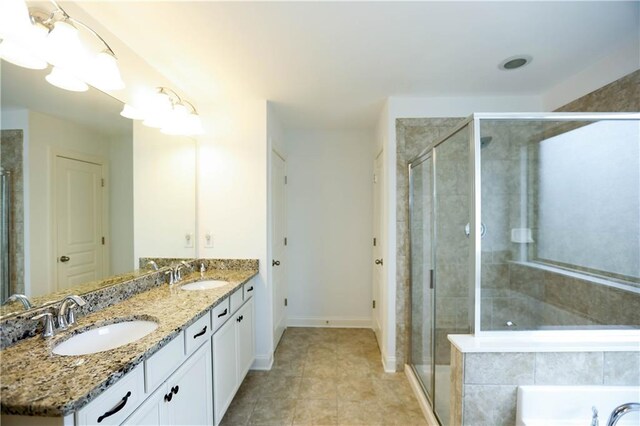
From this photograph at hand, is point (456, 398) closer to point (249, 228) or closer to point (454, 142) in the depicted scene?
point (454, 142)

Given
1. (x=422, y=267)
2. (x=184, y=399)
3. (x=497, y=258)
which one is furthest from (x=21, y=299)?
(x=497, y=258)

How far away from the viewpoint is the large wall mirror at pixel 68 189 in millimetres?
1053

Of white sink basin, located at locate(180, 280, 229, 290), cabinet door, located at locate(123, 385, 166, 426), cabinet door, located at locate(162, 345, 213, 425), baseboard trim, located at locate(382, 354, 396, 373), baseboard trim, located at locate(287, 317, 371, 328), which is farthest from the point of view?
baseboard trim, located at locate(287, 317, 371, 328)

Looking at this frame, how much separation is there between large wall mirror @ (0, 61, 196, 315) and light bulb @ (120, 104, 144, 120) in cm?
4

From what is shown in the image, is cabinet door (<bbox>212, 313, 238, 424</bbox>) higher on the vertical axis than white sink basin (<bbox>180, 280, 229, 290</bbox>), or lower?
lower

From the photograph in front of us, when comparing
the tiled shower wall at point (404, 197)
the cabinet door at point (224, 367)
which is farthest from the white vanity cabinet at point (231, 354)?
the tiled shower wall at point (404, 197)

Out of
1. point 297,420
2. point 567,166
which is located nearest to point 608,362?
point 567,166

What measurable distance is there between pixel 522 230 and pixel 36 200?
10.6 feet

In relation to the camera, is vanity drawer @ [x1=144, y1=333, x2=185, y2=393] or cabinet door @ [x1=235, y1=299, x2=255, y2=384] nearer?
vanity drawer @ [x1=144, y1=333, x2=185, y2=393]

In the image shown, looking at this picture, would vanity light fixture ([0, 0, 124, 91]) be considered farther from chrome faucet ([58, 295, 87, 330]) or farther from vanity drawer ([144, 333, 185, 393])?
vanity drawer ([144, 333, 185, 393])

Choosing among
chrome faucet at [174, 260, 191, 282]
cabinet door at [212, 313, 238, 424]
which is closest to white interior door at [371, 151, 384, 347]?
cabinet door at [212, 313, 238, 424]

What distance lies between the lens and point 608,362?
4.06 feet

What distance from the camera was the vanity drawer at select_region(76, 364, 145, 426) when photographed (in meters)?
0.78

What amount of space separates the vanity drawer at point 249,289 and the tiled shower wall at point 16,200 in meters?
1.28
